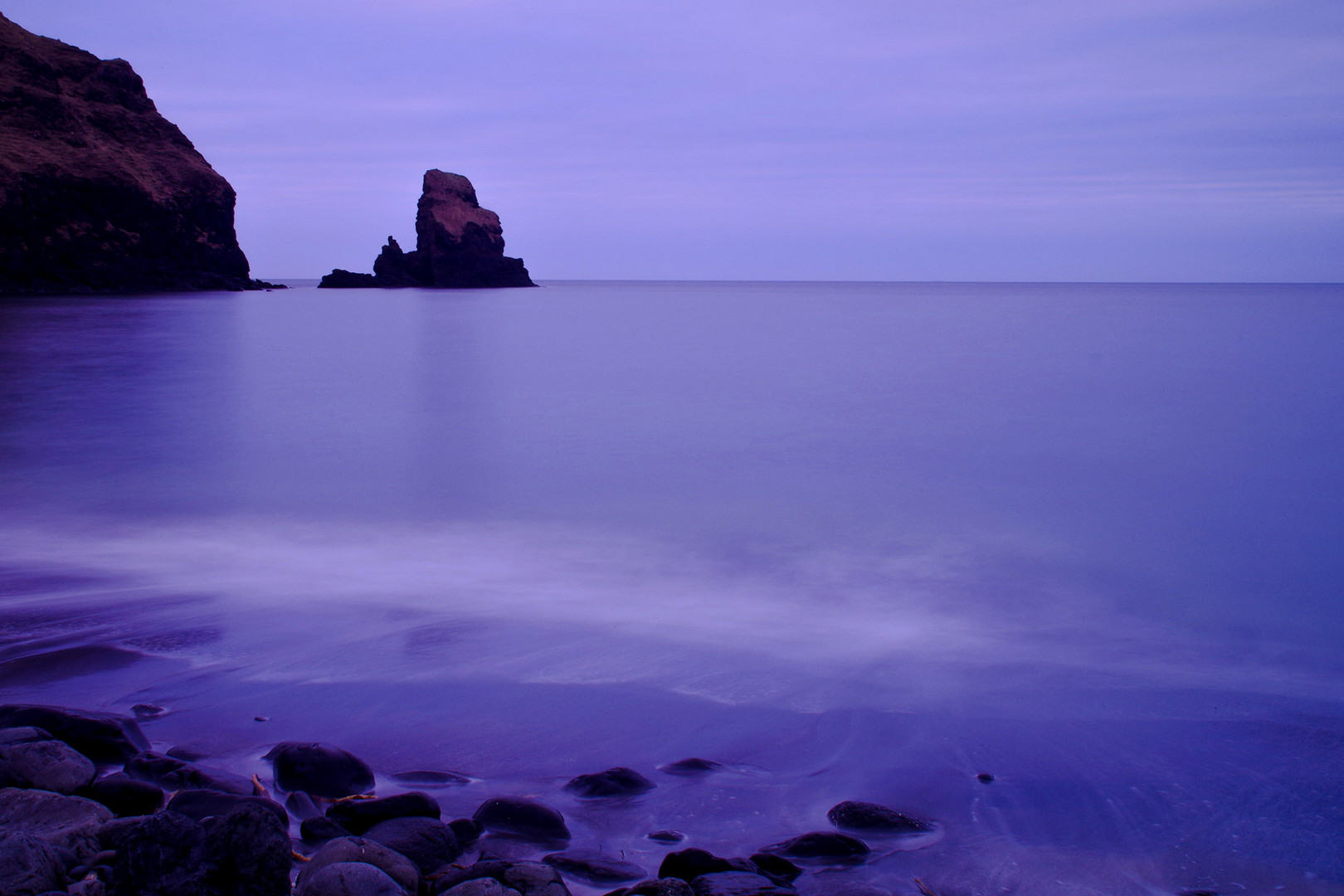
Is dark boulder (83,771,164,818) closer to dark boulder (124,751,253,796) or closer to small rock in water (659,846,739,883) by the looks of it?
dark boulder (124,751,253,796)

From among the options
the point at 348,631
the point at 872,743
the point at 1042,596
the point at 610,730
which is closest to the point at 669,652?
the point at 610,730

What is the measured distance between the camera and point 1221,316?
48.2 metres

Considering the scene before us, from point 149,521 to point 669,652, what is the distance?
165 inches

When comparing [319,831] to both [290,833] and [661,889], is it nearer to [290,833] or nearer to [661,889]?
[290,833]

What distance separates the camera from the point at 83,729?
3.14 metres

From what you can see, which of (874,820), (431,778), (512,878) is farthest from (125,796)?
(874,820)

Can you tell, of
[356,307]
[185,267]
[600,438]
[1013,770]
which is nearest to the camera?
[1013,770]

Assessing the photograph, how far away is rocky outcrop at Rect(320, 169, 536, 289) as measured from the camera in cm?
9650

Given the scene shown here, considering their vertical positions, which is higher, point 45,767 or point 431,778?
point 45,767

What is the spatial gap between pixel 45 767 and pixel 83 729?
A: 0.38 metres

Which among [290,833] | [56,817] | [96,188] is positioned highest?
[96,188]

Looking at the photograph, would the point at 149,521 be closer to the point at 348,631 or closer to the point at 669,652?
the point at 348,631

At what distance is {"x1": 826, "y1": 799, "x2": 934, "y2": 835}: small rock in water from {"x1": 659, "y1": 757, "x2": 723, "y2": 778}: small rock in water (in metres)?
0.45

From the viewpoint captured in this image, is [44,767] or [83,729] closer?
[44,767]
